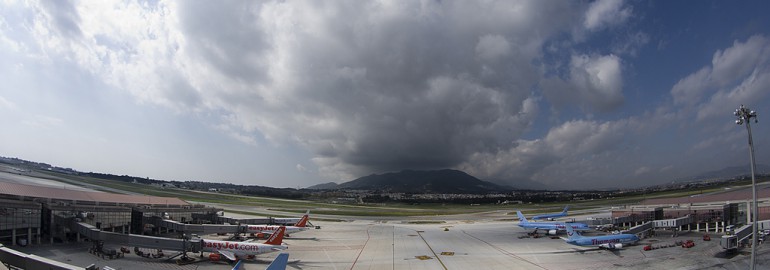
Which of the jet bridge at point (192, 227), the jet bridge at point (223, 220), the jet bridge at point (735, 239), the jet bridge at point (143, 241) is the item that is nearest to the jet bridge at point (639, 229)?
the jet bridge at point (735, 239)

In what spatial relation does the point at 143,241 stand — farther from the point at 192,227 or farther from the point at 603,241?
the point at 603,241

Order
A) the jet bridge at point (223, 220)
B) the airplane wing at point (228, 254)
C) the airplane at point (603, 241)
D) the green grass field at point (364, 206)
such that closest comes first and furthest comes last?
the airplane wing at point (228, 254), the airplane at point (603, 241), the jet bridge at point (223, 220), the green grass field at point (364, 206)

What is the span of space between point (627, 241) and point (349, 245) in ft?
126

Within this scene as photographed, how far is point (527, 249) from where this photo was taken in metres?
51.2

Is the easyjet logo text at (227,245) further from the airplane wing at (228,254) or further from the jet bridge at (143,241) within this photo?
the jet bridge at (143,241)

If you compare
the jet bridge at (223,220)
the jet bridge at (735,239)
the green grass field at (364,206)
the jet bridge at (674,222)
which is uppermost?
the jet bridge at (735,239)

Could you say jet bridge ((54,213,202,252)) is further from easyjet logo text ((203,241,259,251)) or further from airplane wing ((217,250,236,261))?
airplane wing ((217,250,236,261))

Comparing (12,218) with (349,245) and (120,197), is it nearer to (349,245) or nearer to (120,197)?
(120,197)

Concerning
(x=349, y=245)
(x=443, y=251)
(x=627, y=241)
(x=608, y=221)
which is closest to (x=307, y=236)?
(x=349, y=245)

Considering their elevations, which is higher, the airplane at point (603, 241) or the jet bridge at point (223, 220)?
the airplane at point (603, 241)

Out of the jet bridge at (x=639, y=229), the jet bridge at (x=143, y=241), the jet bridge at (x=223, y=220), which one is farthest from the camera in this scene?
the jet bridge at (x=223, y=220)

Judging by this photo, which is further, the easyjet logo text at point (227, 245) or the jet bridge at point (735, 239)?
the easyjet logo text at point (227, 245)

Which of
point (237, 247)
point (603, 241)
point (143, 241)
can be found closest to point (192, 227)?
point (143, 241)

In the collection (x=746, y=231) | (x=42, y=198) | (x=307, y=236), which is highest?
(x=42, y=198)
